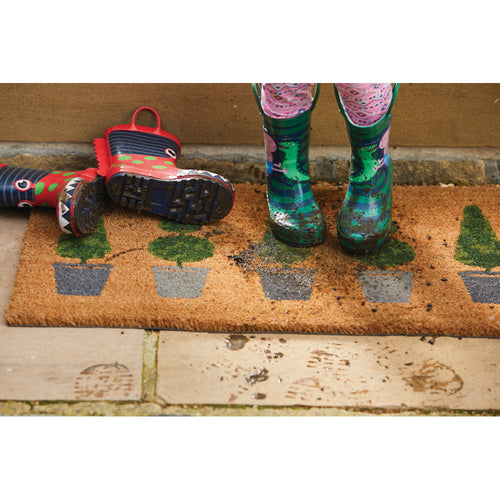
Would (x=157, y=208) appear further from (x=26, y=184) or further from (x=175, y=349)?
(x=175, y=349)

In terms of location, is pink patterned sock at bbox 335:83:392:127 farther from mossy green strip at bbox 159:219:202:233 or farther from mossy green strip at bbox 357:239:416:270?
mossy green strip at bbox 159:219:202:233

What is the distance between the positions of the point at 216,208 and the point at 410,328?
→ 0.64 meters

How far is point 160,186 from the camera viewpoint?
1.75m

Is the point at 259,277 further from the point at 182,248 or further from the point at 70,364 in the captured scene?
the point at 70,364

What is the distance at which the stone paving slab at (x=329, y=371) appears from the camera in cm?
130

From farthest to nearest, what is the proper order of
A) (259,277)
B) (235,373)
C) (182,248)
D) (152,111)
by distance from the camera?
(152,111) → (182,248) → (259,277) → (235,373)

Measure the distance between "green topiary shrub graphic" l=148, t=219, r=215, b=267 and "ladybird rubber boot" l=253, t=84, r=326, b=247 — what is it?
0.21 meters

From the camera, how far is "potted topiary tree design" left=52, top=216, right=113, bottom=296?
155cm

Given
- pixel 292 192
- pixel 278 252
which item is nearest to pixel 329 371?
pixel 278 252

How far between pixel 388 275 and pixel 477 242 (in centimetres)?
31

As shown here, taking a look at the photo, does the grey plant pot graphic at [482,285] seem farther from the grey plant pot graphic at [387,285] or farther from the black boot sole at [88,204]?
the black boot sole at [88,204]

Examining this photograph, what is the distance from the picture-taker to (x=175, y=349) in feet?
4.58

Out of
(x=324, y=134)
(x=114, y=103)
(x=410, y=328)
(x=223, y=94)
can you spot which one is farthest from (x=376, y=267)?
(x=114, y=103)

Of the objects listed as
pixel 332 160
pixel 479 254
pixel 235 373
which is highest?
pixel 332 160
